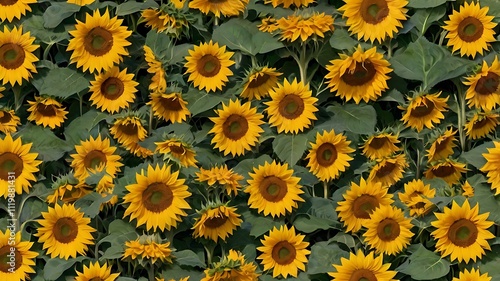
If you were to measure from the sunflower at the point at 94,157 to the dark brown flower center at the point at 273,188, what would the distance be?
58cm

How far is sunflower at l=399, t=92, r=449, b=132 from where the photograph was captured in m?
4.36

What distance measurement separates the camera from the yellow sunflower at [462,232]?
13.5 feet

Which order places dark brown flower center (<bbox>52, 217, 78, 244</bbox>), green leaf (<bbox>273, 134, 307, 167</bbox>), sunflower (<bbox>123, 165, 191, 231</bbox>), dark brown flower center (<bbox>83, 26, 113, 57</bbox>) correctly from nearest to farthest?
sunflower (<bbox>123, 165, 191, 231</bbox>) → dark brown flower center (<bbox>52, 217, 78, 244</bbox>) → green leaf (<bbox>273, 134, 307, 167</bbox>) → dark brown flower center (<bbox>83, 26, 113, 57</bbox>)

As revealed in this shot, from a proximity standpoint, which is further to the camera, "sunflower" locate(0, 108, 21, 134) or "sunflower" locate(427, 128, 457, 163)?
"sunflower" locate(0, 108, 21, 134)

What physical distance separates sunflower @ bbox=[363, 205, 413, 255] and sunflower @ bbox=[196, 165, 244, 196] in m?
0.53

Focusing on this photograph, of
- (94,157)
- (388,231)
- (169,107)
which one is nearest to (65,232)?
(94,157)

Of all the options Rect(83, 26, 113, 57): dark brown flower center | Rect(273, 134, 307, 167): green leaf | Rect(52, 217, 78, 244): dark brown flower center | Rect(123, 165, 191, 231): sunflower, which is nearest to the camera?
Rect(123, 165, 191, 231): sunflower

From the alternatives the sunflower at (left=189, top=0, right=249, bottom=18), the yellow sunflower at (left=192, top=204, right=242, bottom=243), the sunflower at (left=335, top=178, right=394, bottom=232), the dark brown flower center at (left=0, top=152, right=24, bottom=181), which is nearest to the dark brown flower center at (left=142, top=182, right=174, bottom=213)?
the yellow sunflower at (left=192, top=204, right=242, bottom=243)

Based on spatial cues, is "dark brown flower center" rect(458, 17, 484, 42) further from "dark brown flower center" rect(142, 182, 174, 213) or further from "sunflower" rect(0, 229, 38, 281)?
"sunflower" rect(0, 229, 38, 281)

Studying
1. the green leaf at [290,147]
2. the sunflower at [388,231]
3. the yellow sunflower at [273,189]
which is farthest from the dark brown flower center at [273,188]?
the sunflower at [388,231]

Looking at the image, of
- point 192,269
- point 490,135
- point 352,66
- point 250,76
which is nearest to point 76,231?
point 192,269

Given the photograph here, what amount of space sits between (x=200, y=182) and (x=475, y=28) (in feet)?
4.19

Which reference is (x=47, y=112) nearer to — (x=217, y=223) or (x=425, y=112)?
(x=217, y=223)

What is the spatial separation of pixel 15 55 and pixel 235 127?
3.10 feet
